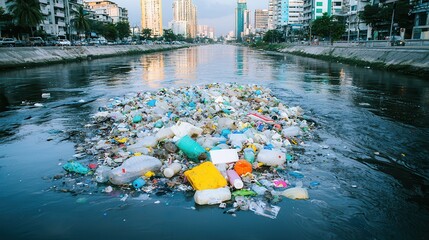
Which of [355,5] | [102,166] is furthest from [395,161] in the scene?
[355,5]

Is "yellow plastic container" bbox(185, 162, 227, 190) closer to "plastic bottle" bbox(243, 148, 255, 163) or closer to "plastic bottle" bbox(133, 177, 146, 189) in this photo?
"plastic bottle" bbox(133, 177, 146, 189)

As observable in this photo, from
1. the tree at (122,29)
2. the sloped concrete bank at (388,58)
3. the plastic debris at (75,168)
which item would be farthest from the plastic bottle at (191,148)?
the tree at (122,29)

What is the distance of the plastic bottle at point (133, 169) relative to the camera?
5578mm

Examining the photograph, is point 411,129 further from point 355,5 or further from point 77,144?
point 355,5

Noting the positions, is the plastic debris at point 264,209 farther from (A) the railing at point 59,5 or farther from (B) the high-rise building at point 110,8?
(B) the high-rise building at point 110,8

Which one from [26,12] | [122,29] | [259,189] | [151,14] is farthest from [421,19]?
[151,14]

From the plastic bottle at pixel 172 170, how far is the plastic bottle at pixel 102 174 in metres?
1.02

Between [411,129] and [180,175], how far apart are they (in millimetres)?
7394

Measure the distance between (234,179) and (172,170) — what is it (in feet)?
3.88

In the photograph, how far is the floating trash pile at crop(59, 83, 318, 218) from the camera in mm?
5324

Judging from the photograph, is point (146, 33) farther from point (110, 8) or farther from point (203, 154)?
point (203, 154)

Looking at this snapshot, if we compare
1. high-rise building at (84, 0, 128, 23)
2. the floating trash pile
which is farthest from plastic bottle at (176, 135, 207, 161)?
high-rise building at (84, 0, 128, 23)

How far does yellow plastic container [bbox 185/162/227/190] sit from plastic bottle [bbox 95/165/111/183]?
146 cm

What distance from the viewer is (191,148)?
255 inches
